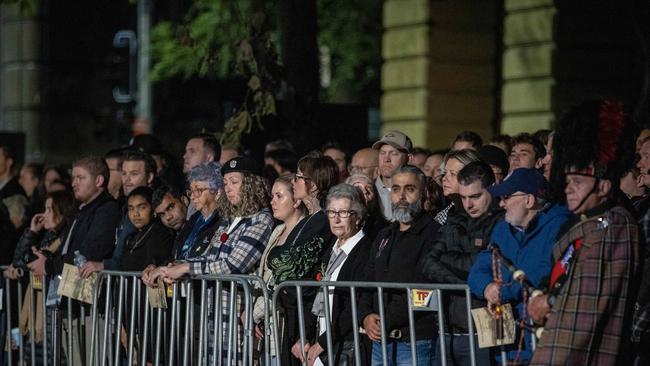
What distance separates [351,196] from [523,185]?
5.78 feet

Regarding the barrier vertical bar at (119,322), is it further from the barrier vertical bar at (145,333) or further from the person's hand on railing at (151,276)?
the person's hand on railing at (151,276)

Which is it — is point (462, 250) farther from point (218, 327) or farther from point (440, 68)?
point (440, 68)

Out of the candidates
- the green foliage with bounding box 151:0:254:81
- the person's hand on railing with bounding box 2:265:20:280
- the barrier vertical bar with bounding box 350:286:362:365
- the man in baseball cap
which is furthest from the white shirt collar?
the green foliage with bounding box 151:0:254:81

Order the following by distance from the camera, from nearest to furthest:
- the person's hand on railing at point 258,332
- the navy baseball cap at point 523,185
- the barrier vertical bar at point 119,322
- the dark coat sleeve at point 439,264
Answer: the navy baseball cap at point 523,185 → the dark coat sleeve at point 439,264 → the person's hand on railing at point 258,332 → the barrier vertical bar at point 119,322

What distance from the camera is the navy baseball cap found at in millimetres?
7859

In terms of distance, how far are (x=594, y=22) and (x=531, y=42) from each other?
2.46ft

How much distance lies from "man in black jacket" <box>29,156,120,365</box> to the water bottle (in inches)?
2.4

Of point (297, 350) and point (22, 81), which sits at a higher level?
point (22, 81)

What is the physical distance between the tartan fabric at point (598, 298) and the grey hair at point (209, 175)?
4188 mm

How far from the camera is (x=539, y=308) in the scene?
23.4 feet

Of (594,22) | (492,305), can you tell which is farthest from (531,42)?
(492,305)

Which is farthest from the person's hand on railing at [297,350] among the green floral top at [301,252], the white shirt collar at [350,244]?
the white shirt collar at [350,244]

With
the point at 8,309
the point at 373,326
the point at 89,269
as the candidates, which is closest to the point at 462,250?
the point at 373,326

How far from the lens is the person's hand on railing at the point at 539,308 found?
7.10 m
